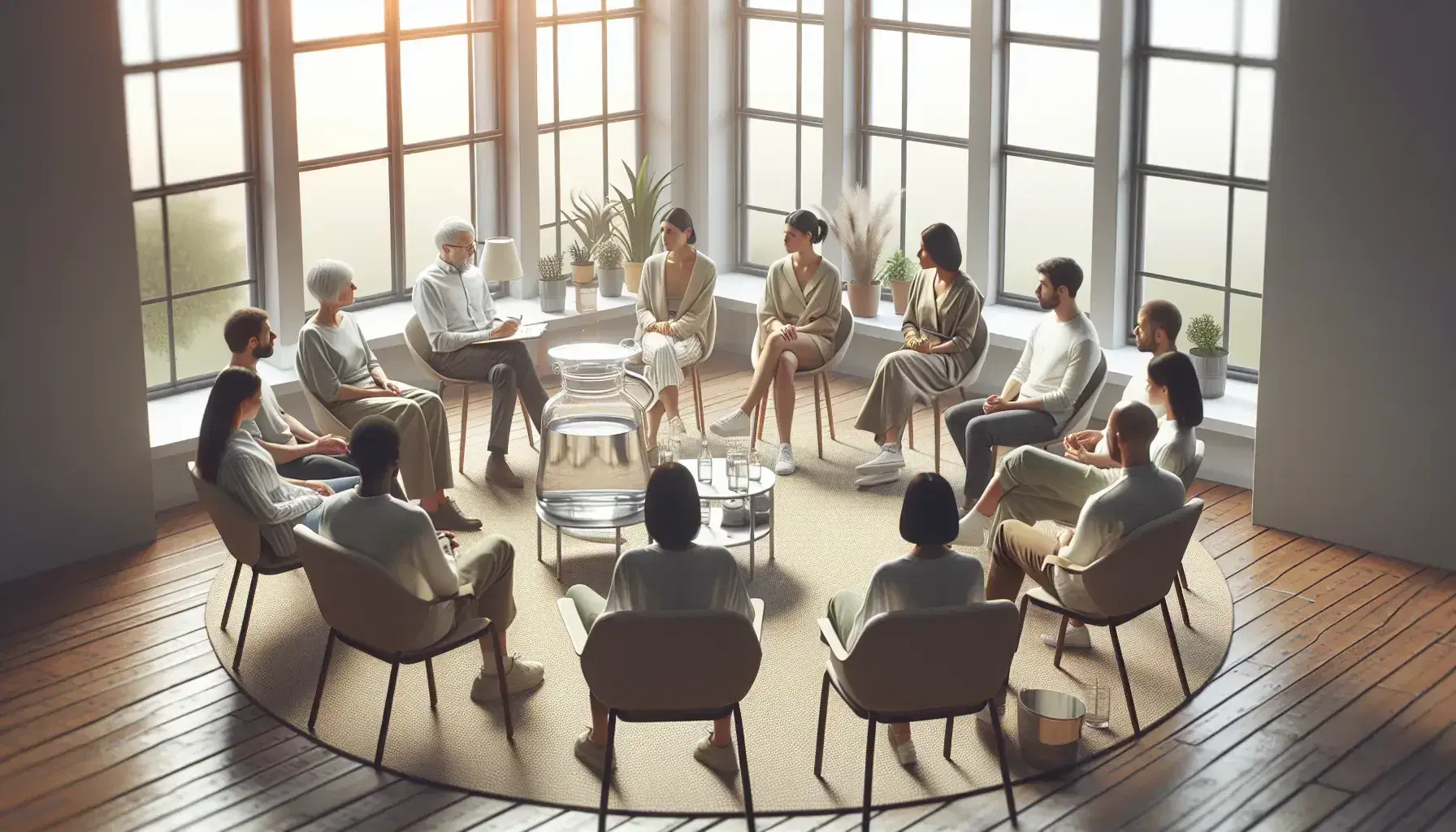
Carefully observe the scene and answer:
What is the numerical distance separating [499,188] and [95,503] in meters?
3.35

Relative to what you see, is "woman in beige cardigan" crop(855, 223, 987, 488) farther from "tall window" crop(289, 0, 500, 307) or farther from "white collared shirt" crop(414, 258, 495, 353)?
"tall window" crop(289, 0, 500, 307)

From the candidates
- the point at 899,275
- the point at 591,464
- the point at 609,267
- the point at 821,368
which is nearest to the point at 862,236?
the point at 899,275

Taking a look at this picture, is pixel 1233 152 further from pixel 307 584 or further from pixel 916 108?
pixel 307 584

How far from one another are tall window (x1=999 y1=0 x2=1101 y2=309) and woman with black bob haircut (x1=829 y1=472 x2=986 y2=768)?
446 centimetres

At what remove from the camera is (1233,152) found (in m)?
8.55

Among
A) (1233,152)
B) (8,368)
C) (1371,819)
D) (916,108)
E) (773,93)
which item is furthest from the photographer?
(773,93)

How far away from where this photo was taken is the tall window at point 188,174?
8258 mm

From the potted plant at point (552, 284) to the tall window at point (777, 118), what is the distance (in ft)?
4.64

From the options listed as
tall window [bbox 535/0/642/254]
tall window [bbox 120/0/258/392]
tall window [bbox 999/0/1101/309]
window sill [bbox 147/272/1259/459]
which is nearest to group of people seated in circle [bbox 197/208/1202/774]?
window sill [bbox 147/272/1259/459]

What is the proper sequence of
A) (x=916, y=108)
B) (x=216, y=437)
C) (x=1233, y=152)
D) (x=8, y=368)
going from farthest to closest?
(x=916, y=108)
(x=1233, y=152)
(x=8, y=368)
(x=216, y=437)

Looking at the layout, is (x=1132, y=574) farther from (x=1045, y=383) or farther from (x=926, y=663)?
(x=1045, y=383)

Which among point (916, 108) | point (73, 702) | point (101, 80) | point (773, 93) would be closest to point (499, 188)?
point (773, 93)

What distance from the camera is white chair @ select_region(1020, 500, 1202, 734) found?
5.64 m

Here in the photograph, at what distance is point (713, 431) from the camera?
8.97 meters
